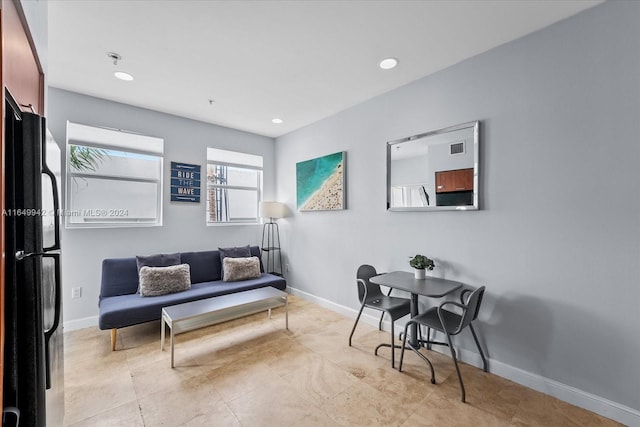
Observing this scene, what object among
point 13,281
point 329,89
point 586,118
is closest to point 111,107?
point 329,89

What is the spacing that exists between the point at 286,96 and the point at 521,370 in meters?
3.53

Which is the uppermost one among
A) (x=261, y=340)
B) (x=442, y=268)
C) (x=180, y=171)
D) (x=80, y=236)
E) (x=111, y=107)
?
(x=111, y=107)

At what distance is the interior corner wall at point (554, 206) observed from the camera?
1796 millimetres

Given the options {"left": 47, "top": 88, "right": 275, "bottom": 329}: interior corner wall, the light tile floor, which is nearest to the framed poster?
{"left": 47, "top": 88, "right": 275, "bottom": 329}: interior corner wall

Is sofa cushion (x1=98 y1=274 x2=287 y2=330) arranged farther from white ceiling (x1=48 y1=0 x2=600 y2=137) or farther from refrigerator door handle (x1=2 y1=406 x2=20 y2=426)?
white ceiling (x1=48 y1=0 x2=600 y2=137)

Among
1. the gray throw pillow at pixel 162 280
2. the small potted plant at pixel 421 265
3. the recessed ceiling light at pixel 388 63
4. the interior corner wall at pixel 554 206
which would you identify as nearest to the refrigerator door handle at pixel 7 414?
the gray throw pillow at pixel 162 280

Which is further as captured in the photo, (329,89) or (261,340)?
(329,89)

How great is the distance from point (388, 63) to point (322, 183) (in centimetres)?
181

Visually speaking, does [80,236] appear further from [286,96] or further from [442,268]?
[442,268]

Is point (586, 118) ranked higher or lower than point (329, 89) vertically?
lower

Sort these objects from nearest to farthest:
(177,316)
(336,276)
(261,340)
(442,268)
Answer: (177,316) < (442,268) < (261,340) < (336,276)

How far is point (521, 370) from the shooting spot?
218 centimetres

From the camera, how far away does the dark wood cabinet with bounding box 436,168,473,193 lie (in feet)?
8.18

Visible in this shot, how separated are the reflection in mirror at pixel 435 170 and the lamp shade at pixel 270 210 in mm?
2049
